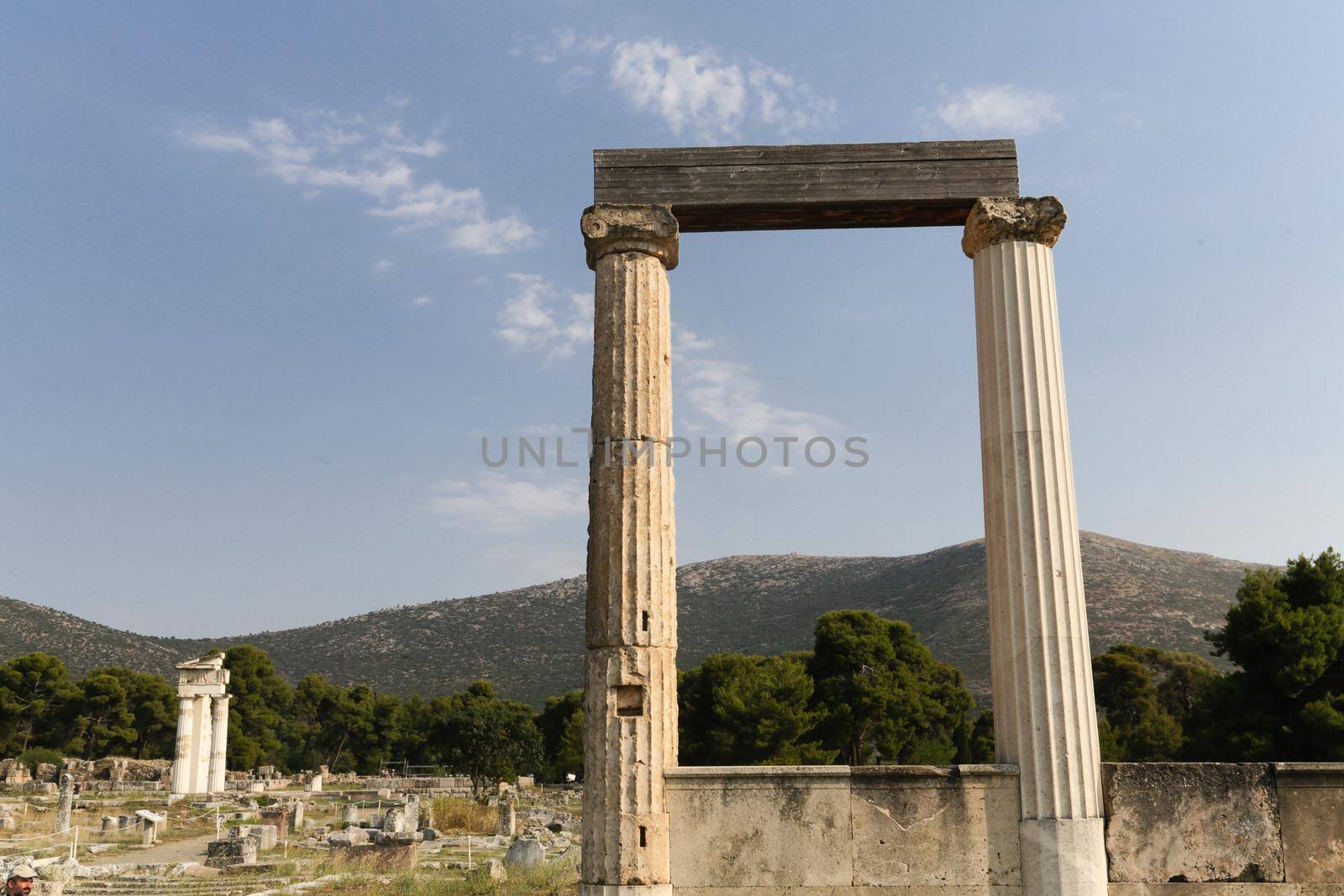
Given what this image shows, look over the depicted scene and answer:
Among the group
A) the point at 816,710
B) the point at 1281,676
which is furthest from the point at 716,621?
the point at 1281,676

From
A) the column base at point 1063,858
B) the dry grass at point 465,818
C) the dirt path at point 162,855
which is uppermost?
the column base at point 1063,858

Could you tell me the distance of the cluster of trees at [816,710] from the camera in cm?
2125

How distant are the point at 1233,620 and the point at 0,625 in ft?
268

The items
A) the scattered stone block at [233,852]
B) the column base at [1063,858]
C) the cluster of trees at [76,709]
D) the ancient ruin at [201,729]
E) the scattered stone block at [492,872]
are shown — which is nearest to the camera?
the column base at [1063,858]

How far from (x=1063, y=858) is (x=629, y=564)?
4.14 metres

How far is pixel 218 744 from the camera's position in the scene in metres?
44.1

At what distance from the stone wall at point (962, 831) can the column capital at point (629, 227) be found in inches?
184

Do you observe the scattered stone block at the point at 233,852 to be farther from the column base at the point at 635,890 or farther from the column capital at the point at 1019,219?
the column capital at the point at 1019,219

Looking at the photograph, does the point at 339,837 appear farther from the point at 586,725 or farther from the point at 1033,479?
the point at 1033,479

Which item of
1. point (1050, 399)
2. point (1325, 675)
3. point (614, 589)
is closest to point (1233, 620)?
point (1325, 675)

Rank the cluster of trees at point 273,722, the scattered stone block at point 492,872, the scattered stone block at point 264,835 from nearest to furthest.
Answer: the scattered stone block at point 492,872 → the scattered stone block at point 264,835 → the cluster of trees at point 273,722

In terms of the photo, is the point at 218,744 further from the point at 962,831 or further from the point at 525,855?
the point at 962,831

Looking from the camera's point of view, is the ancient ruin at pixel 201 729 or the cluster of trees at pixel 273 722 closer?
the ancient ruin at pixel 201 729

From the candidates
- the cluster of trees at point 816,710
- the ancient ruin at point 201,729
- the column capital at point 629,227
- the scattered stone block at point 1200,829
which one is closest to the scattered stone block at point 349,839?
the column capital at point 629,227
